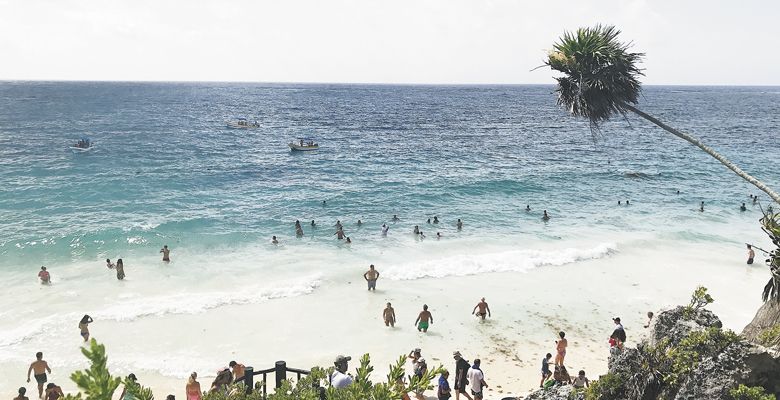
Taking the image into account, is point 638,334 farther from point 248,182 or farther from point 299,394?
point 248,182

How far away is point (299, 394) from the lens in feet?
20.7

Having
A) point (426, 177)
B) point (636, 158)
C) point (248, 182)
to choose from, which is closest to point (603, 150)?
point (636, 158)

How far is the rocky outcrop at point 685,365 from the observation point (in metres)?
8.61

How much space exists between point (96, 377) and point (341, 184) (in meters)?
43.7

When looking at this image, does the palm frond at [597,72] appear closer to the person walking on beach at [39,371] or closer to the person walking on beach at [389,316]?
the person walking on beach at [389,316]

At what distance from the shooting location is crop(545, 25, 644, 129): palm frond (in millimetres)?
12836

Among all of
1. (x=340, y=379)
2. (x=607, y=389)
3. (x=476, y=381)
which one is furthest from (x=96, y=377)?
(x=476, y=381)

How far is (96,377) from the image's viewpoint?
11.9ft

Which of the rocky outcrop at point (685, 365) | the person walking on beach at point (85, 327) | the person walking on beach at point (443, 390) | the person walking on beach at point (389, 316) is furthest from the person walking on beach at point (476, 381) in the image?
the person walking on beach at point (85, 327)

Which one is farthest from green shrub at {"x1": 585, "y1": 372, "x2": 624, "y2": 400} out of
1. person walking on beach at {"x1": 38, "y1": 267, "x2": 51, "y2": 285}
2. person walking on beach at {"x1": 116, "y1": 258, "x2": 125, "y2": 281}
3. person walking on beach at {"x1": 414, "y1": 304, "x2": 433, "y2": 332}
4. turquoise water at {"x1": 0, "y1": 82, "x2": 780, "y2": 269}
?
person walking on beach at {"x1": 38, "y1": 267, "x2": 51, "y2": 285}

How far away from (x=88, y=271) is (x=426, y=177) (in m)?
31.1

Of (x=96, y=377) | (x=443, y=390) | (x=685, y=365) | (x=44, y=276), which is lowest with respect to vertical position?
(x=44, y=276)

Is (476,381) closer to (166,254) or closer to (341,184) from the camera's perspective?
(166,254)

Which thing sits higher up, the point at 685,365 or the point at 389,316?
the point at 685,365
